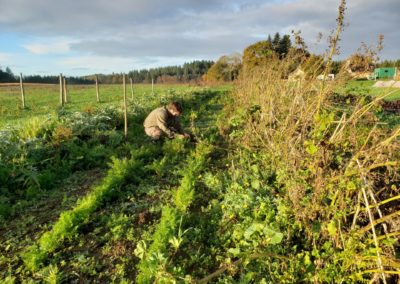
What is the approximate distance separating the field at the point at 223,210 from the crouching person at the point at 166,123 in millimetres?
1612

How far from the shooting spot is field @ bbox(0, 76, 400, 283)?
9.43 feet

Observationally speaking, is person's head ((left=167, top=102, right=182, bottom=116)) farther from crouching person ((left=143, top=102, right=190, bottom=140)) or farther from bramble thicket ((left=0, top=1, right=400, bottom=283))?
bramble thicket ((left=0, top=1, right=400, bottom=283))

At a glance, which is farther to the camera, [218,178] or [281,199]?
[218,178]

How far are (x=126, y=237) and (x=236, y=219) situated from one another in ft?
4.72

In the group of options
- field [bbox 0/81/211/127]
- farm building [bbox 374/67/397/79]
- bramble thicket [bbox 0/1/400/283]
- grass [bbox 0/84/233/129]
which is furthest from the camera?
field [bbox 0/81/211/127]

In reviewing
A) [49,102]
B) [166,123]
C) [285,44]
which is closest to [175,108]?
[166,123]

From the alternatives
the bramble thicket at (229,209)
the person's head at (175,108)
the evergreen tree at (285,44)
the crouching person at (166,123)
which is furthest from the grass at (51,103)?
the evergreen tree at (285,44)

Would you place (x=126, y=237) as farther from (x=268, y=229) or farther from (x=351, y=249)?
(x=351, y=249)

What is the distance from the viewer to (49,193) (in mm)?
5414

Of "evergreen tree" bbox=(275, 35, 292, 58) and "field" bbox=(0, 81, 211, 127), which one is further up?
"evergreen tree" bbox=(275, 35, 292, 58)

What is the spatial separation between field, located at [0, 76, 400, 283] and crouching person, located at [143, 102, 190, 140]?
1612 mm

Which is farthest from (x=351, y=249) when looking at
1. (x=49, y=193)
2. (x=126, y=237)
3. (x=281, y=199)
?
(x=49, y=193)

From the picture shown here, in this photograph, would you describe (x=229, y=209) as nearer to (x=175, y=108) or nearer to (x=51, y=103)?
(x=175, y=108)

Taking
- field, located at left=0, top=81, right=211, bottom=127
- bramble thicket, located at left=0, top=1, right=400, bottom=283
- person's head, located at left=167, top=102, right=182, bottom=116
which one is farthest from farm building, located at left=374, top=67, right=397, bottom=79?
field, located at left=0, top=81, right=211, bottom=127
